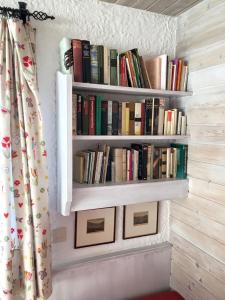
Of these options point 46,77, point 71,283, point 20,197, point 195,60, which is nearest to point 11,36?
point 46,77

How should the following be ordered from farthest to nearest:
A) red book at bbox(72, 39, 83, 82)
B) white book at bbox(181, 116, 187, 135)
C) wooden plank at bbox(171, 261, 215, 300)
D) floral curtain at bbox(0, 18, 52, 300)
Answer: white book at bbox(181, 116, 187, 135), wooden plank at bbox(171, 261, 215, 300), red book at bbox(72, 39, 83, 82), floral curtain at bbox(0, 18, 52, 300)

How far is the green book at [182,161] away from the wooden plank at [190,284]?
0.68 metres

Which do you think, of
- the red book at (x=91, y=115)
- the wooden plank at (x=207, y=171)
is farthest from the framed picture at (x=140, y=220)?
the red book at (x=91, y=115)

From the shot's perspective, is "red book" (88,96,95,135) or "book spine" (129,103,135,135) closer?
"red book" (88,96,95,135)

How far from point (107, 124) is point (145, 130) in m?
0.27

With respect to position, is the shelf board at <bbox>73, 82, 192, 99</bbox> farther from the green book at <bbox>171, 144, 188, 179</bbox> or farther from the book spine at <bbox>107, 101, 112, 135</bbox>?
the green book at <bbox>171, 144, 188, 179</bbox>

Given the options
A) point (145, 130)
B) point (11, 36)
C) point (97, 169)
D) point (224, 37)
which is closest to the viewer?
point (11, 36)

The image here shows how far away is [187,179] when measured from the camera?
5.87 feet

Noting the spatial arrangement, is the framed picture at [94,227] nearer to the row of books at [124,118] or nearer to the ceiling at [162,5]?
the row of books at [124,118]

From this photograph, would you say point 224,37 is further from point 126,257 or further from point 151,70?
point 126,257

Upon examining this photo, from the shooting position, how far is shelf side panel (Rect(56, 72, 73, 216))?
54.2 inches

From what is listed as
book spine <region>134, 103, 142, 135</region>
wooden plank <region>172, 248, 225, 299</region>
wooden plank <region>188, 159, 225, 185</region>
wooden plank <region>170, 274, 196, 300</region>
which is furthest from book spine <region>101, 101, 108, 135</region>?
wooden plank <region>170, 274, 196, 300</region>

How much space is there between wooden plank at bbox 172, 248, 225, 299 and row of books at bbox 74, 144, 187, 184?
22.9 inches

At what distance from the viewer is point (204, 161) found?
1.65 metres
